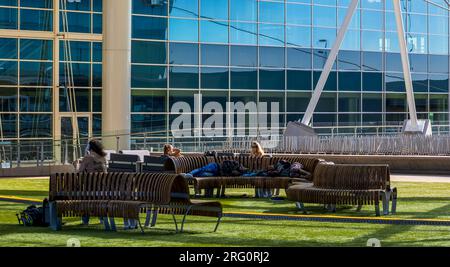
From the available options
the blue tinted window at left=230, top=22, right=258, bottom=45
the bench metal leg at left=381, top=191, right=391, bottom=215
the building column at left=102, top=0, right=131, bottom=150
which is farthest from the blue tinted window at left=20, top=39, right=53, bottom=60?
the bench metal leg at left=381, top=191, right=391, bottom=215

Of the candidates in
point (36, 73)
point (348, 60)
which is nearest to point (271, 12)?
point (348, 60)

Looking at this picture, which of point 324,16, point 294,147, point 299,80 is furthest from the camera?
point 324,16

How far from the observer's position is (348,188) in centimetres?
1627

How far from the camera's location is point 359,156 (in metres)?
29.9

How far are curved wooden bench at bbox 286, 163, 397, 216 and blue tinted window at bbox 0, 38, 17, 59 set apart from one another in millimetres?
25675

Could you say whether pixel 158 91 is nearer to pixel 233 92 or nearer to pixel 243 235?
pixel 233 92

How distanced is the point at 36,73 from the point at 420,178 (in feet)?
62.5

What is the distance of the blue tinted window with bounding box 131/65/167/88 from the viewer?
43688mm

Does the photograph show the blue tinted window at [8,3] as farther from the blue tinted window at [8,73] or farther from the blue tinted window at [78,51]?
the blue tinted window at [78,51]

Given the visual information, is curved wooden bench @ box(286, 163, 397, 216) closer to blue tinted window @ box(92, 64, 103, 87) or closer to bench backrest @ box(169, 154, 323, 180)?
bench backrest @ box(169, 154, 323, 180)

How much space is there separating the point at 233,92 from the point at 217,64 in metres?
1.53

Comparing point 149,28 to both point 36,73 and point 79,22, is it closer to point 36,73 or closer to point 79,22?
point 79,22

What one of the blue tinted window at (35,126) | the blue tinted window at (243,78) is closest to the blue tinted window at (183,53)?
the blue tinted window at (243,78)

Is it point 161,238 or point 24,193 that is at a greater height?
point 161,238
